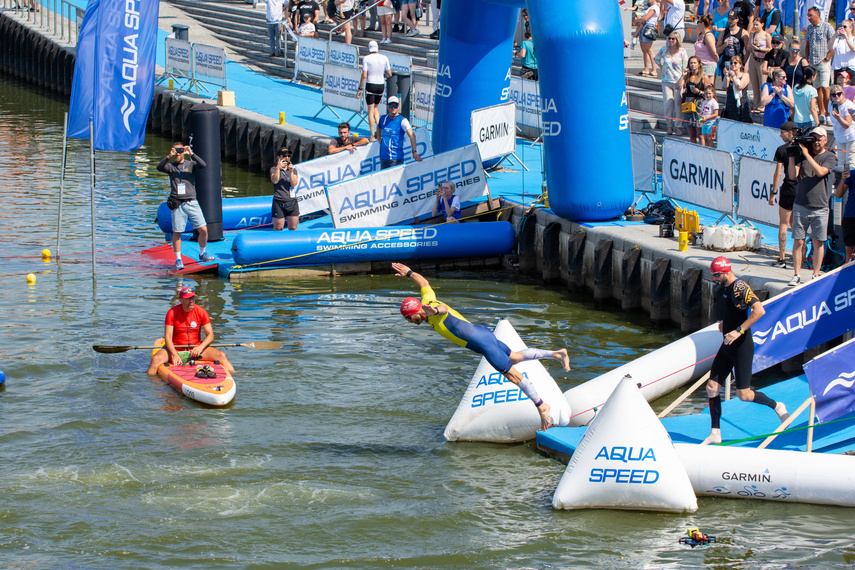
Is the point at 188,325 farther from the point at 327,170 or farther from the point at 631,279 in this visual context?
the point at 327,170

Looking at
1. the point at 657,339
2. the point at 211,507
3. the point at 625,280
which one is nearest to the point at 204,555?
the point at 211,507

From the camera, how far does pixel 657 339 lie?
585 inches

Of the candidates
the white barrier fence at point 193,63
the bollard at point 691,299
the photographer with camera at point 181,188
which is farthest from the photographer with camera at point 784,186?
the white barrier fence at point 193,63

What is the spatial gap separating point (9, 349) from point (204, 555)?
649 centimetres

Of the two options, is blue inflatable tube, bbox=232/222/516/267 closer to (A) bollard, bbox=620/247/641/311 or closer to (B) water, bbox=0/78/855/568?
(B) water, bbox=0/78/855/568

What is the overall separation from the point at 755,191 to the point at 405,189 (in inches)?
260

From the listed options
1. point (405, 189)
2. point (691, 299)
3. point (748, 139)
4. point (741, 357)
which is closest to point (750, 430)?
point (741, 357)

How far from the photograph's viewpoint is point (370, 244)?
1808 centimetres

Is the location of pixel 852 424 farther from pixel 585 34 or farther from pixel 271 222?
pixel 271 222

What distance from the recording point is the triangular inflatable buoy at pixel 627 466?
31.0ft

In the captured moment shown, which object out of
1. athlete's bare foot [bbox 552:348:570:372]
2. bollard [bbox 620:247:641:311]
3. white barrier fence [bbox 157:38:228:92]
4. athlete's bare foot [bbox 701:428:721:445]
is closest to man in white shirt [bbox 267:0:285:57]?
white barrier fence [bbox 157:38:228:92]

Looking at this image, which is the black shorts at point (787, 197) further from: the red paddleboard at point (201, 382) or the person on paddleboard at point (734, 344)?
the red paddleboard at point (201, 382)

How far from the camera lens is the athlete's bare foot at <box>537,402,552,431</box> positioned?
10.9 meters

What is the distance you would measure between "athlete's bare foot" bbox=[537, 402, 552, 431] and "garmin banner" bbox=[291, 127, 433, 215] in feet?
30.8
